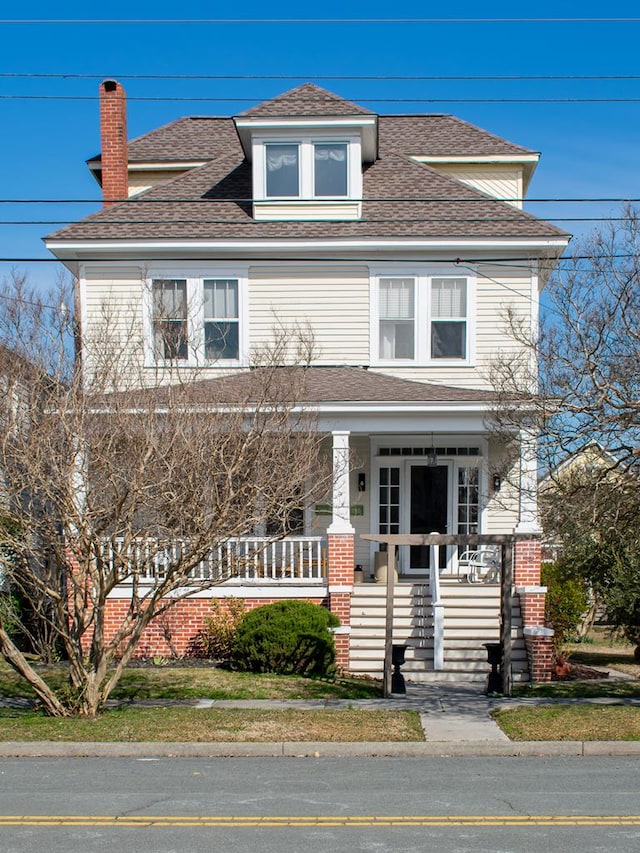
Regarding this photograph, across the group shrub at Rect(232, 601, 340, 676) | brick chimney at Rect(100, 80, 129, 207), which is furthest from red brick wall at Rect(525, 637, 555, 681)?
brick chimney at Rect(100, 80, 129, 207)

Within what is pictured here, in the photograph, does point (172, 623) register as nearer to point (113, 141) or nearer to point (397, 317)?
point (397, 317)

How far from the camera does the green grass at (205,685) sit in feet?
47.3

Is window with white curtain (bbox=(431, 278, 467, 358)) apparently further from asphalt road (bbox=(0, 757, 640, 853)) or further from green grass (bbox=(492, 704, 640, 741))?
asphalt road (bbox=(0, 757, 640, 853))

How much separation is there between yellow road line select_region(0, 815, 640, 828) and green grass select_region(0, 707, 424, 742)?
3054mm

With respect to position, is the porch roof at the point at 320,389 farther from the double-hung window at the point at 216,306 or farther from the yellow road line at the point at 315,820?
the yellow road line at the point at 315,820

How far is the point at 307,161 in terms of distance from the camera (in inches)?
773

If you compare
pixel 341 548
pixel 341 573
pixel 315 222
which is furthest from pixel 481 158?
pixel 341 573

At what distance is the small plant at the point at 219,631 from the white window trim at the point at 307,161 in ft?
26.2

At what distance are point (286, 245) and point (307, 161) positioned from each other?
1.89m

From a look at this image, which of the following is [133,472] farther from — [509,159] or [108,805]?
[509,159]

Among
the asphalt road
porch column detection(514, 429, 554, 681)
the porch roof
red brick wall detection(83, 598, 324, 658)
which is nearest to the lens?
the asphalt road

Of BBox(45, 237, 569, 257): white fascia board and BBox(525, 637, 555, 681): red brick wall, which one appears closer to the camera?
BBox(525, 637, 555, 681): red brick wall

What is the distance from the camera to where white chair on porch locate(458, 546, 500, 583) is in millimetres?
19281

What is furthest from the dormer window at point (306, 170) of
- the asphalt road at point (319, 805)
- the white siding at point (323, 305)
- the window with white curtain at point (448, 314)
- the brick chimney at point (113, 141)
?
the asphalt road at point (319, 805)
